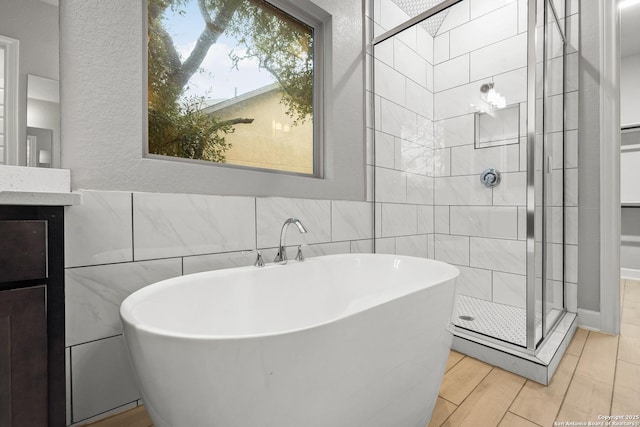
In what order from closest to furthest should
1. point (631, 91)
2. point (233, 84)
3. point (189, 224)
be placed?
point (189, 224) → point (233, 84) → point (631, 91)

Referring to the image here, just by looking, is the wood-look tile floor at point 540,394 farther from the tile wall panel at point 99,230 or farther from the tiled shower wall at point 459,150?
the tile wall panel at point 99,230

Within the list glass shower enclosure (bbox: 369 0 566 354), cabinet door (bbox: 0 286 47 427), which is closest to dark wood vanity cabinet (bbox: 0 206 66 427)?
cabinet door (bbox: 0 286 47 427)

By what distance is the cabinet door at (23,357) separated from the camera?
2.10ft

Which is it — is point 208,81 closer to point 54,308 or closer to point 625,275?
point 54,308

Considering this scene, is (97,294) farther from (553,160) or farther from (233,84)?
(553,160)

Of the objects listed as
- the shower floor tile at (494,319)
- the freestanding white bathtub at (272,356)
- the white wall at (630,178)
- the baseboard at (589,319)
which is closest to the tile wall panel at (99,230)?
the freestanding white bathtub at (272,356)

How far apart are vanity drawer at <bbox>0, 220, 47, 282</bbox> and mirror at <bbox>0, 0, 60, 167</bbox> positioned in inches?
11.6

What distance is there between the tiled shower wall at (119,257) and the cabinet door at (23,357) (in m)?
0.27

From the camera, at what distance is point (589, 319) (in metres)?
1.86

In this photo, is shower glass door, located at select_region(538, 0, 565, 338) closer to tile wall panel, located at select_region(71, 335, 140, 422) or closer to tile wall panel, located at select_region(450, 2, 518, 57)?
tile wall panel, located at select_region(450, 2, 518, 57)

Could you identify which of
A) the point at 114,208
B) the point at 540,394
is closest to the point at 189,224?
the point at 114,208

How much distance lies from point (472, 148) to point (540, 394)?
1.59 metres

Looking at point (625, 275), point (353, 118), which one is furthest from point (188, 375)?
point (625, 275)

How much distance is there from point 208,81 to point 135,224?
0.78 meters
